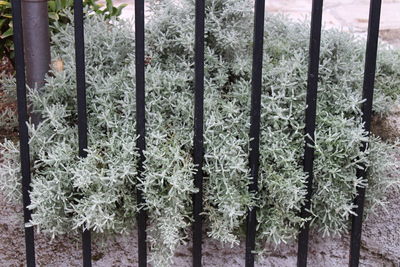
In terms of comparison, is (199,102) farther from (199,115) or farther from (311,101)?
(311,101)

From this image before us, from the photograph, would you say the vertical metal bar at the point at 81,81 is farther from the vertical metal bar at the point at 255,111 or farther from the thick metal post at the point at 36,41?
the vertical metal bar at the point at 255,111

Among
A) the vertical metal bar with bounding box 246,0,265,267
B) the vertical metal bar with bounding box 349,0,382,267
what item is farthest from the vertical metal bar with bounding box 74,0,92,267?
the vertical metal bar with bounding box 349,0,382,267

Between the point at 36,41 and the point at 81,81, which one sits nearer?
the point at 81,81

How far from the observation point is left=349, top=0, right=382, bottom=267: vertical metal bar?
1975 mm

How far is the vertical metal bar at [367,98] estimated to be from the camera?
1.98 m

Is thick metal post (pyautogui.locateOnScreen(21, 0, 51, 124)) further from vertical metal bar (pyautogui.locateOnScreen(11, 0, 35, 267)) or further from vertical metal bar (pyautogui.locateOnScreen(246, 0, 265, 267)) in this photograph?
vertical metal bar (pyautogui.locateOnScreen(246, 0, 265, 267))

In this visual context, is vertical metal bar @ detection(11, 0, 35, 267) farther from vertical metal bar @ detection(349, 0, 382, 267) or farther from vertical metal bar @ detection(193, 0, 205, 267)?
vertical metal bar @ detection(349, 0, 382, 267)

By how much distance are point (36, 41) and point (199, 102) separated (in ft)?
1.97

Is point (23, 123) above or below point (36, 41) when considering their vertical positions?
below

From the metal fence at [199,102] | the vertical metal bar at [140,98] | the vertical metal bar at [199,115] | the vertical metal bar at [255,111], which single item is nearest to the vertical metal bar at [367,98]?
the metal fence at [199,102]

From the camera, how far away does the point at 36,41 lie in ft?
7.17

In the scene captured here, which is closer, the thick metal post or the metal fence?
the metal fence

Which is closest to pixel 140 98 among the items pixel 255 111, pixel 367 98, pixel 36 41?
pixel 255 111

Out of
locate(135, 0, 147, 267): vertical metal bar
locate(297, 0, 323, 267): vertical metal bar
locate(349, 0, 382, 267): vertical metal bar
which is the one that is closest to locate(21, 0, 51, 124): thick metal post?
locate(135, 0, 147, 267): vertical metal bar
